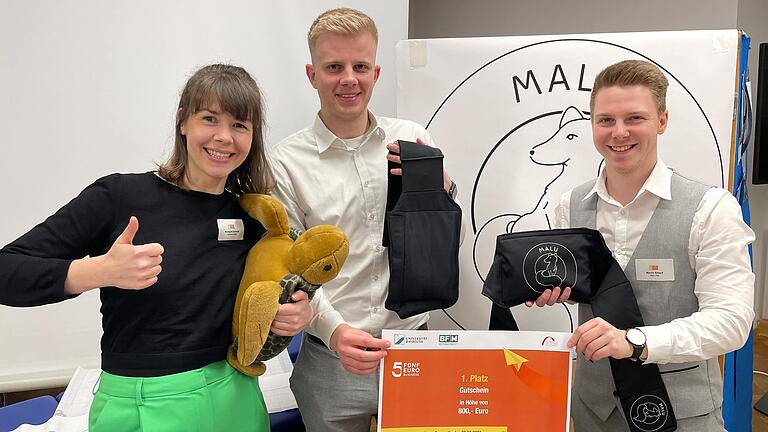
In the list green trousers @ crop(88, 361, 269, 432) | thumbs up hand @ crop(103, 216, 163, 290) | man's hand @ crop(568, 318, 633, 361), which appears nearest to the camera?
thumbs up hand @ crop(103, 216, 163, 290)

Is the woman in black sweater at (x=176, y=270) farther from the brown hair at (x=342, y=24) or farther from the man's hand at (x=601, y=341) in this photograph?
the man's hand at (x=601, y=341)

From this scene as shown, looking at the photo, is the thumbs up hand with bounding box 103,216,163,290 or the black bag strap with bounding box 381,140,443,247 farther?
the black bag strap with bounding box 381,140,443,247

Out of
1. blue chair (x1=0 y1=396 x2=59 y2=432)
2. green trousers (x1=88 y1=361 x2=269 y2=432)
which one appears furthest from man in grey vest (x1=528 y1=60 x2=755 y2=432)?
blue chair (x1=0 y1=396 x2=59 y2=432)

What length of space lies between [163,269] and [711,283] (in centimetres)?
117

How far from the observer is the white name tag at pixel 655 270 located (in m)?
1.43

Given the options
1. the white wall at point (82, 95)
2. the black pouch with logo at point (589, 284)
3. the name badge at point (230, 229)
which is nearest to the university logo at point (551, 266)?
the black pouch with logo at point (589, 284)

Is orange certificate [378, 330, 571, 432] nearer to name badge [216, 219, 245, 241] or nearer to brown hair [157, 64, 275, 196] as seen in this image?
name badge [216, 219, 245, 241]

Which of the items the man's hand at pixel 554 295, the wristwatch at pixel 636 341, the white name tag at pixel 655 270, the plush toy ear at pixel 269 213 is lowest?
the wristwatch at pixel 636 341

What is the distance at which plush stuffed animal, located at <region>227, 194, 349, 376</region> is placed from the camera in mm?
1216

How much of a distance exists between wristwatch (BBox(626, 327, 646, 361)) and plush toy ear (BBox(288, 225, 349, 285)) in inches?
24.7

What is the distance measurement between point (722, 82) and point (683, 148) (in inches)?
8.8

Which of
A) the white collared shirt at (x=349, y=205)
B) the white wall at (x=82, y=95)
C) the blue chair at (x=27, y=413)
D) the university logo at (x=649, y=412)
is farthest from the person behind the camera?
the white wall at (x=82, y=95)

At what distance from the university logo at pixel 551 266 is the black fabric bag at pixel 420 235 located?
0.22 metres

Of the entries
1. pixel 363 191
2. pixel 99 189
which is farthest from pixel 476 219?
pixel 99 189
